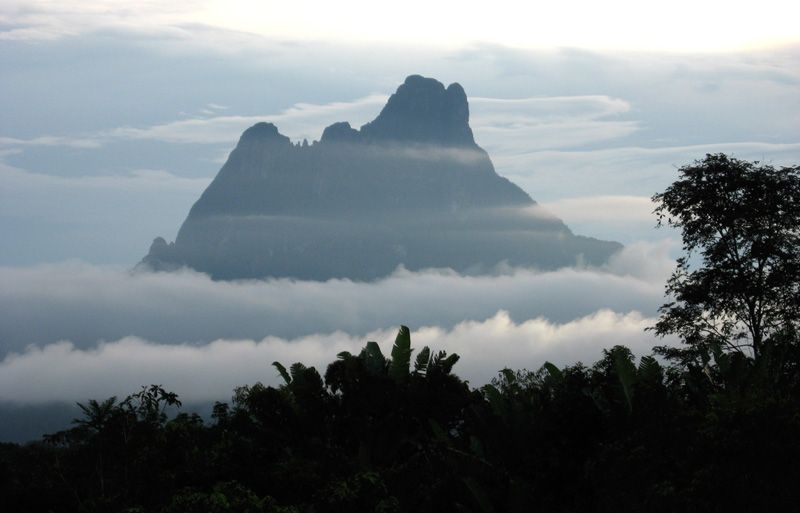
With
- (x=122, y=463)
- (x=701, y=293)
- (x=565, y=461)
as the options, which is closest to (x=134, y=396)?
(x=122, y=463)

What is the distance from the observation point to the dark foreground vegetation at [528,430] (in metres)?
22.1

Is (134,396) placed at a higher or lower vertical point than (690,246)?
lower

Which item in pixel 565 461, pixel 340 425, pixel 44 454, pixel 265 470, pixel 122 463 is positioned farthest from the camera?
pixel 44 454

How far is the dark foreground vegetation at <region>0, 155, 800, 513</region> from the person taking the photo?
22.1 m

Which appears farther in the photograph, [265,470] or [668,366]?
[668,366]

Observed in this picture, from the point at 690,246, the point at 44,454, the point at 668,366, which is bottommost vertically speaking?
the point at 44,454

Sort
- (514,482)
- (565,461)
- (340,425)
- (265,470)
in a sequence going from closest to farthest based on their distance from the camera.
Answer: (514,482) < (565,461) < (265,470) < (340,425)

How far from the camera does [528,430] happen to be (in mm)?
32062

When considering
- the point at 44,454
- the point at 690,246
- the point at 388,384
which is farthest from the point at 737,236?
the point at 44,454

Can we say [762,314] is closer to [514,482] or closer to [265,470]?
[514,482]

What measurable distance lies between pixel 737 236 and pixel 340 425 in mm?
15450

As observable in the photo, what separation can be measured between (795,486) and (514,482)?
9.17 m

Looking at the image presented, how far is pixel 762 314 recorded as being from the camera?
3959 centimetres

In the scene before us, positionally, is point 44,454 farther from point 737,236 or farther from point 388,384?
point 737,236
